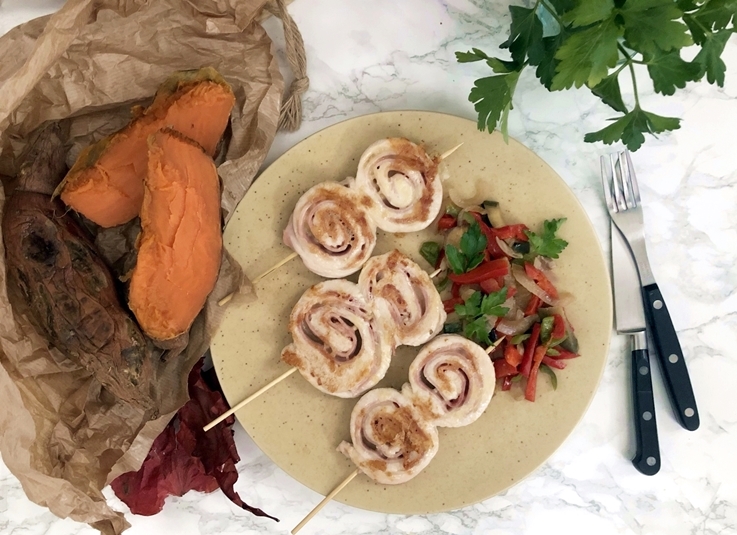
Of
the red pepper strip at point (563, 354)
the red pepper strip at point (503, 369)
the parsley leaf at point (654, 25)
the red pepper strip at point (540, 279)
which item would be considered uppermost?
the parsley leaf at point (654, 25)

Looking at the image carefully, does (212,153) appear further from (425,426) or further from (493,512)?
(493,512)

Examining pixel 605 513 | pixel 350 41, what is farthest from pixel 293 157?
pixel 605 513

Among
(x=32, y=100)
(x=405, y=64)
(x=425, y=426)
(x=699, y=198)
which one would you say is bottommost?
(x=425, y=426)

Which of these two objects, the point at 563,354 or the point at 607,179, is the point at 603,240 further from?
the point at 563,354

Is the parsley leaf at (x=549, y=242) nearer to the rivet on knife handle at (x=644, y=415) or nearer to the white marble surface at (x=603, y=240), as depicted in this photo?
the white marble surface at (x=603, y=240)

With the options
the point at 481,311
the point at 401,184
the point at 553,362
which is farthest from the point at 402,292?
the point at 553,362

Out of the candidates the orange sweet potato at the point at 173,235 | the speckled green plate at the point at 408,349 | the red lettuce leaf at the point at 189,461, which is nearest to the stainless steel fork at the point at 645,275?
the speckled green plate at the point at 408,349
